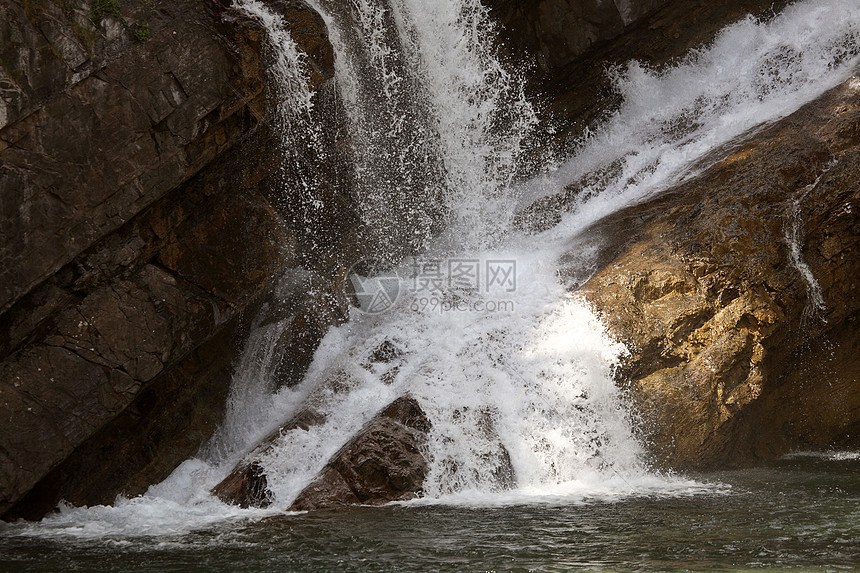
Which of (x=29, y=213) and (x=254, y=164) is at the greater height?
(x=254, y=164)

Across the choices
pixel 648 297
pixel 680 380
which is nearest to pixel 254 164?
pixel 648 297

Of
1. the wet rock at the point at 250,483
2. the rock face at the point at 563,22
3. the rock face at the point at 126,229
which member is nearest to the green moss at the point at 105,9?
the rock face at the point at 126,229

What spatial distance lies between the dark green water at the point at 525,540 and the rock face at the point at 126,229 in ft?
3.57

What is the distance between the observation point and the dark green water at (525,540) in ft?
13.5

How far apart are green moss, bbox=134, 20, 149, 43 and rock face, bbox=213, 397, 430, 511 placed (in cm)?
352

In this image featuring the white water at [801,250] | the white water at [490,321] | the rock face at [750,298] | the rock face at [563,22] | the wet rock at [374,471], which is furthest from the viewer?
the rock face at [563,22]

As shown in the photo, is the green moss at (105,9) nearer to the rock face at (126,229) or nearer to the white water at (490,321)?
the rock face at (126,229)

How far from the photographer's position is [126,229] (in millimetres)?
6414

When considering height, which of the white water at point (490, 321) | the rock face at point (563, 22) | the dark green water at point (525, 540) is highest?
the rock face at point (563, 22)

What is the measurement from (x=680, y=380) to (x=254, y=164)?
173 inches

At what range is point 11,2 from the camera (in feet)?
18.2

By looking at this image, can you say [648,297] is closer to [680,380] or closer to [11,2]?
[680,380]

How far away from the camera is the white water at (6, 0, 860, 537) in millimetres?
6445

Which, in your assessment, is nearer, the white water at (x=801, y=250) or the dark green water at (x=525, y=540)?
the dark green water at (x=525, y=540)
